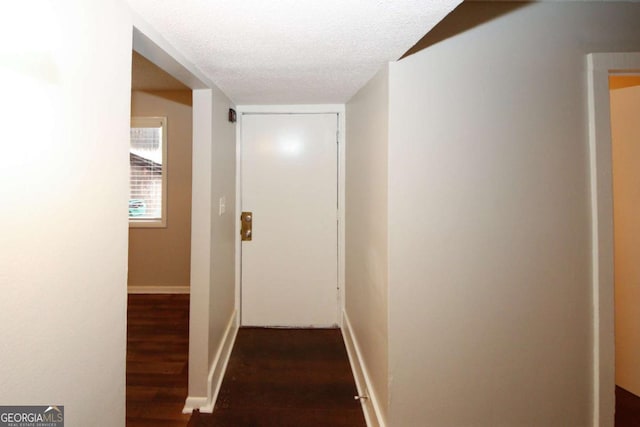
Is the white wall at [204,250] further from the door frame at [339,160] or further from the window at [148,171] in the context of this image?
the window at [148,171]

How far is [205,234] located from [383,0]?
59.8 inches

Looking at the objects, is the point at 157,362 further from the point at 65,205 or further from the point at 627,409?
the point at 627,409

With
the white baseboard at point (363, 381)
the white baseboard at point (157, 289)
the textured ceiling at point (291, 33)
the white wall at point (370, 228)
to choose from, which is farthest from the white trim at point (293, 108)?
the white baseboard at point (157, 289)

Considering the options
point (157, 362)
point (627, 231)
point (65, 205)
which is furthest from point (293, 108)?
point (627, 231)

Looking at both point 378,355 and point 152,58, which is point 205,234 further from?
point 378,355

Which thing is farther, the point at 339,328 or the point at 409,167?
the point at 339,328

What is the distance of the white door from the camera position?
257 centimetres

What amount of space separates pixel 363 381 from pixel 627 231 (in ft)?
6.64

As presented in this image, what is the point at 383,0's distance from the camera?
931mm

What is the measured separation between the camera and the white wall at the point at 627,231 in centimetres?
179

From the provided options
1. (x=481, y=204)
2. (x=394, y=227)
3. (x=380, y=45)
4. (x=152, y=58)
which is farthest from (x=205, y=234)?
(x=481, y=204)

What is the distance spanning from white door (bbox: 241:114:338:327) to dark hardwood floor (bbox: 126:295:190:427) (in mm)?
671

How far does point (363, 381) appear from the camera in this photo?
1.83 m

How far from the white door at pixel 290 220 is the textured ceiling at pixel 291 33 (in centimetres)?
81
